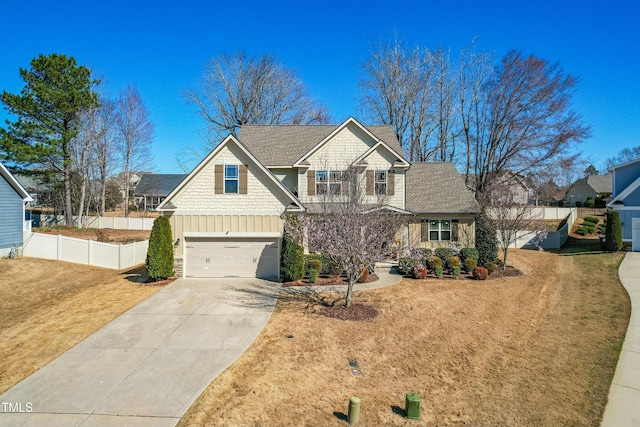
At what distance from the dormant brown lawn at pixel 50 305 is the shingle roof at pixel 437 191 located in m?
15.2

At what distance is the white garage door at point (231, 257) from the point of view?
17.0 meters

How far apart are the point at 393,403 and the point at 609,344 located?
6.88m

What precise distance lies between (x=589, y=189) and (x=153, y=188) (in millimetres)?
66796

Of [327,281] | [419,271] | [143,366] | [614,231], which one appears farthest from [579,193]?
[143,366]

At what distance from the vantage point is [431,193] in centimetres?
2228

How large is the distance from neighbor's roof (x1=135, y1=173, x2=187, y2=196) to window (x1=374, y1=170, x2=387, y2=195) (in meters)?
38.5

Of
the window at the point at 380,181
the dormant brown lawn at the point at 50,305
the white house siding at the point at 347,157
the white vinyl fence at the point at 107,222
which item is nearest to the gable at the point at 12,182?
the dormant brown lawn at the point at 50,305

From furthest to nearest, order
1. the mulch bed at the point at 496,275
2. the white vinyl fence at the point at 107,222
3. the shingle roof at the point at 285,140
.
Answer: the white vinyl fence at the point at 107,222 → the shingle roof at the point at 285,140 → the mulch bed at the point at 496,275

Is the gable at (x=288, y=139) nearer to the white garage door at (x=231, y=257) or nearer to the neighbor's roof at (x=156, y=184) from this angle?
the white garage door at (x=231, y=257)

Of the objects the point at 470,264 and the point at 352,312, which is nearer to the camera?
the point at 352,312

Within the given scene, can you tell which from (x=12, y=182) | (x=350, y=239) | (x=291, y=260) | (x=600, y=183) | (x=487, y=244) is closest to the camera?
(x=350, y=239)

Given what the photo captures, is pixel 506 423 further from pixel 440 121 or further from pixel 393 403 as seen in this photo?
pixel 440 121

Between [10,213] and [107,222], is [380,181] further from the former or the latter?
[107,222]

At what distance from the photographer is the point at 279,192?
17141mm
